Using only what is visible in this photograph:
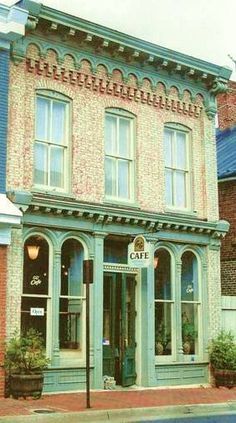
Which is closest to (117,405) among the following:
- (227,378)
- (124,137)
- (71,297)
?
(71,297)

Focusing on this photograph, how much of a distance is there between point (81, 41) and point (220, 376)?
9444mm

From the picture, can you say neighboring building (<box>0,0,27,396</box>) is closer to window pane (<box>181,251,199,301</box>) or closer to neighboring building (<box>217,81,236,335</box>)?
window pane (<box>181,251,199,301</box>)

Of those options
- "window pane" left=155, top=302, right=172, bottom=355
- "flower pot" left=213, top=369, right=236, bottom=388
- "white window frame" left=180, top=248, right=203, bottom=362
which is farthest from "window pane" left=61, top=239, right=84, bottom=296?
"flower pot" left=213, top=369, right=236, bottom=388

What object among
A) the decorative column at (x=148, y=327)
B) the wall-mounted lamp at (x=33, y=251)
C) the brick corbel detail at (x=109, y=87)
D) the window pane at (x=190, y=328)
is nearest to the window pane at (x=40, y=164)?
the wall-mounted lamp at (x=33, y=251)

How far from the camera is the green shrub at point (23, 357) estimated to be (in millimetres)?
14414

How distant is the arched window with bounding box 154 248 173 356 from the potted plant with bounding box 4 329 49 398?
442 centimetres

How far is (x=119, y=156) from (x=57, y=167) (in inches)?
78.9

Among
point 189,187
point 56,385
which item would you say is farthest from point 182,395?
point 189,187

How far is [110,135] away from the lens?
18.1m

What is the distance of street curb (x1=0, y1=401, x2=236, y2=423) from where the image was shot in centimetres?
1180

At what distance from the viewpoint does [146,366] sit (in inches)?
695

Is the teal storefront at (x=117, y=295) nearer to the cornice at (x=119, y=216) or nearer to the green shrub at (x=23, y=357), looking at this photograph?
the cornice at (x=119, y=216)

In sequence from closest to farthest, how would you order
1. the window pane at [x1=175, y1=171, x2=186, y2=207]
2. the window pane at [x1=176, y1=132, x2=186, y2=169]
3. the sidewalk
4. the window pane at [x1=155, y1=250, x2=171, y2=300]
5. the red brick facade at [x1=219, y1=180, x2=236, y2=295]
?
the sidewalk, the window pane at [x1=155, y1=250, x2=171, y2=300], the window pane at [x1=175, y1=171, x2=186, y2=207], the window pane at [x1=176, y1=132, x2=186, y2=169], the red brick facade at [x1=219, y1=180, x2=236, y2=295]

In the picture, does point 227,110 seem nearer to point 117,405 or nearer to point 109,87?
point 109,87
